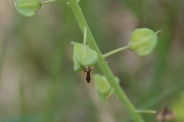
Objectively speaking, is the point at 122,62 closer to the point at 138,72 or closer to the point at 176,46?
the point at 138,72

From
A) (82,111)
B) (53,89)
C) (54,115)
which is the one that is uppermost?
(53,89)

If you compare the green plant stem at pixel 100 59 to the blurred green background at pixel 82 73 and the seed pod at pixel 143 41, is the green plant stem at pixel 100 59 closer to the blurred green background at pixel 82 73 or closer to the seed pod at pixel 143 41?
the seed pod at pixel 143 41

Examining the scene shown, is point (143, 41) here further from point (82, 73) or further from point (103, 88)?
point (82, 73)

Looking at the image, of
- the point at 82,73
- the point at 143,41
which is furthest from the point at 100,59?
the point at 82,73

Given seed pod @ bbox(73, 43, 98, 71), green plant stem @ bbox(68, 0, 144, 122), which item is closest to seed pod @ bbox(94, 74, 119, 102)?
green plant stem @ bbox(68, 0, 144, 122)

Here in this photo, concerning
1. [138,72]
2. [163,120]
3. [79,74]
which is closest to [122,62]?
[138,72]
